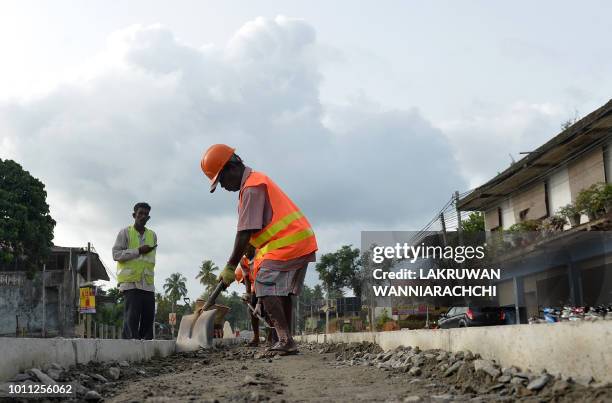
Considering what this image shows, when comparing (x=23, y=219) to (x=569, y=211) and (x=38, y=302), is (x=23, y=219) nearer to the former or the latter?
(x=38, y=302)

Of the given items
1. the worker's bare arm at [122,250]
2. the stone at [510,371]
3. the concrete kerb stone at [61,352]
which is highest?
the worker's bare arm at [122,250]

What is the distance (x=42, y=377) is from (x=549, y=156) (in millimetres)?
19747

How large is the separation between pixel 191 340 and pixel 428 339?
4302mm

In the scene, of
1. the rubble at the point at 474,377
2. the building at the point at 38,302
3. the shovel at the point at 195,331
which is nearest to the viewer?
the rubble at the point at 474,377

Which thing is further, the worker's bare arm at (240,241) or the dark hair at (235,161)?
the dark hair at (235,161)

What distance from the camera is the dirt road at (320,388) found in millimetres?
3191

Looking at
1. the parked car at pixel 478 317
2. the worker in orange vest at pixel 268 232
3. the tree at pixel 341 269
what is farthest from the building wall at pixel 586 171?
the tree at pixel 341 269

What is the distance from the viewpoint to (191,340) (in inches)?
354

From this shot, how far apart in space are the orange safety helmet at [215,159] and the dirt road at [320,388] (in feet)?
5.45

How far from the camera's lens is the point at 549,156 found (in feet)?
70.1

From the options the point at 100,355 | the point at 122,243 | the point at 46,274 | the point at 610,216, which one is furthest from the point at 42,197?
the point at 100,355

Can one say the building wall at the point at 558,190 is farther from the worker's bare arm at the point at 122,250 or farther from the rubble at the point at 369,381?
the rubble at the point at 369,381

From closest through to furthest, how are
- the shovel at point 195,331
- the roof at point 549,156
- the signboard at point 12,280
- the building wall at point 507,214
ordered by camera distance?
the shovel at point 195,331, the roof at point 549,156, the building wall at point 507,214, the signboard at point 12,280

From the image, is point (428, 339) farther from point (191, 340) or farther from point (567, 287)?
point (567, 287)
